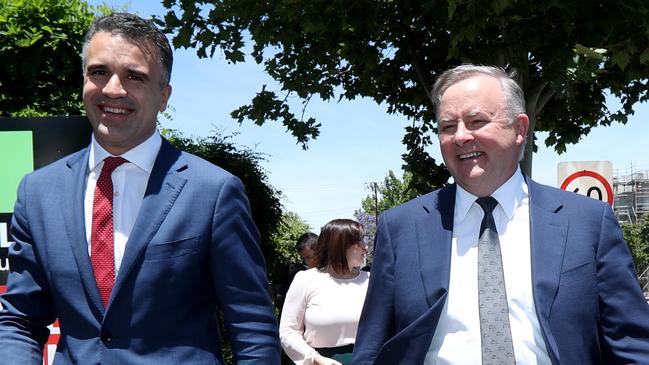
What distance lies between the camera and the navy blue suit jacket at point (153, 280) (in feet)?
7.77

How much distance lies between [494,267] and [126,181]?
4.49ft

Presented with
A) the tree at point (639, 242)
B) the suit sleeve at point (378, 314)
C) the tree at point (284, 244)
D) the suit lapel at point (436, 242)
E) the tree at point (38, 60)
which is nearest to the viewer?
the suit lapel at point (436, 242)

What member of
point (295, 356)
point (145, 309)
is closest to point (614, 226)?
point (145, 309)

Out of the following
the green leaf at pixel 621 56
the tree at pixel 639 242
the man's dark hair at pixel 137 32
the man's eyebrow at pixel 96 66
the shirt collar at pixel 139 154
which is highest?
the tree at pixel 639 242

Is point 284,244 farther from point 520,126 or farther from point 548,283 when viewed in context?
point 548,283

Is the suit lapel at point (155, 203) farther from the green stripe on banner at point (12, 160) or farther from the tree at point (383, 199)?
the tree at point (383, 199)

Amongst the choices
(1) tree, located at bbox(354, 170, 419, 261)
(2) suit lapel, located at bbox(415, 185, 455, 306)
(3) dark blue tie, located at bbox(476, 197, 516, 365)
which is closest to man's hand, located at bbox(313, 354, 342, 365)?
(2) suit lapel, located at bbox(415, 185, 455, 306)

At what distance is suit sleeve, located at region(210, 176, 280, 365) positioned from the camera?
2434mm

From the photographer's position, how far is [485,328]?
9.09 feet

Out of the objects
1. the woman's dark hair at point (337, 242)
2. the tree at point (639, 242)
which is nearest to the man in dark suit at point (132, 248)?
the woman's dark hair at point (337, 242)

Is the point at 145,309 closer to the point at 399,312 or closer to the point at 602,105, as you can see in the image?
the point at 399,312

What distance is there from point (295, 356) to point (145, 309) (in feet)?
12.2

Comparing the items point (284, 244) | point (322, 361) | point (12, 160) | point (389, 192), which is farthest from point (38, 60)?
point (389, 192)

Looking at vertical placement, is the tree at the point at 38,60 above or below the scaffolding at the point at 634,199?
below
